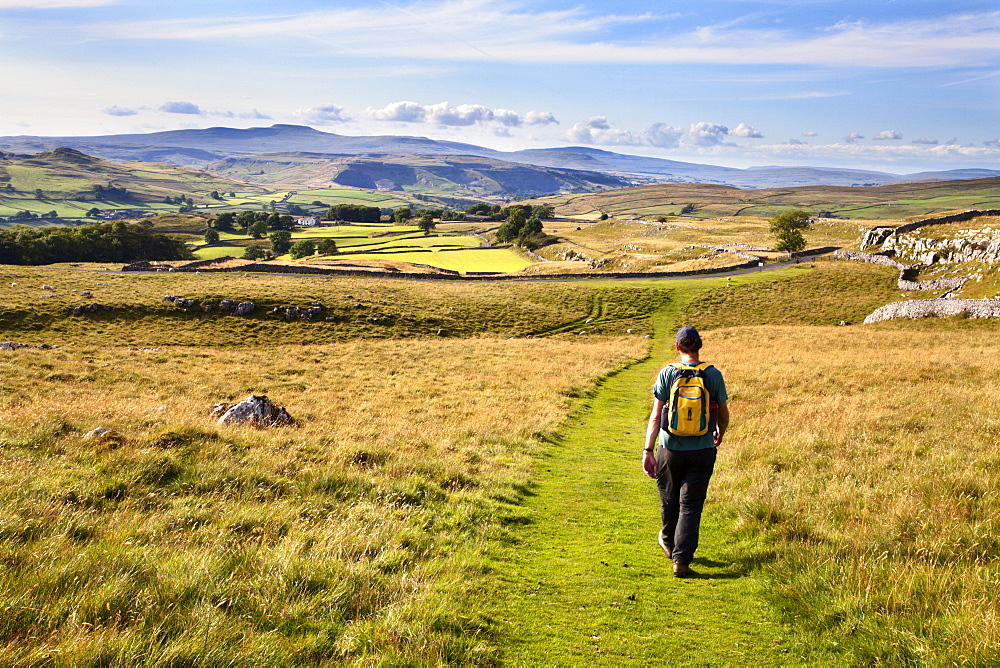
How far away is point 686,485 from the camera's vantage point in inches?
280

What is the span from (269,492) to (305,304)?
1712 inches

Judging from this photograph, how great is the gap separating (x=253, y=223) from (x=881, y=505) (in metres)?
174

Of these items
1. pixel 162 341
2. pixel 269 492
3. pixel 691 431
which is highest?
pixel 691 431

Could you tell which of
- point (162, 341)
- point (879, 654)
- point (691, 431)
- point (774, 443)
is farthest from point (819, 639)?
point (162, 341)

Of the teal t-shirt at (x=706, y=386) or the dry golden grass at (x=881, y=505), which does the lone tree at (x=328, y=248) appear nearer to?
the dry golden grass at (x=881, y=505)

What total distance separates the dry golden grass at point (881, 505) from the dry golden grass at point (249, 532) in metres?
4.03

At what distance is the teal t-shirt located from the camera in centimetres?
704

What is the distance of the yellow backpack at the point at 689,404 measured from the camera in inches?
270

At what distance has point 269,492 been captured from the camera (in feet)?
26.9

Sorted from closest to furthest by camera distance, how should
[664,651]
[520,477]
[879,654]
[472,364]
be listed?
[879,654] < [664,651] < [520,477] < [472,364]

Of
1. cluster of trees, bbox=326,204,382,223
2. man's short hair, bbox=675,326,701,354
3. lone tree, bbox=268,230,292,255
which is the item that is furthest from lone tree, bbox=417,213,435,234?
man's short hair, bbox=675,326,701,354

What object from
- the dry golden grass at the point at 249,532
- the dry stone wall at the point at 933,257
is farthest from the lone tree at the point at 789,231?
the dry golden grass at the point at 249,532

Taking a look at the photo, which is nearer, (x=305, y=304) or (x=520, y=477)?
(x=520, y=477)

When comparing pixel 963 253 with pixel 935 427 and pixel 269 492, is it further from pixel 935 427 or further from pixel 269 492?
pixel 269 492
